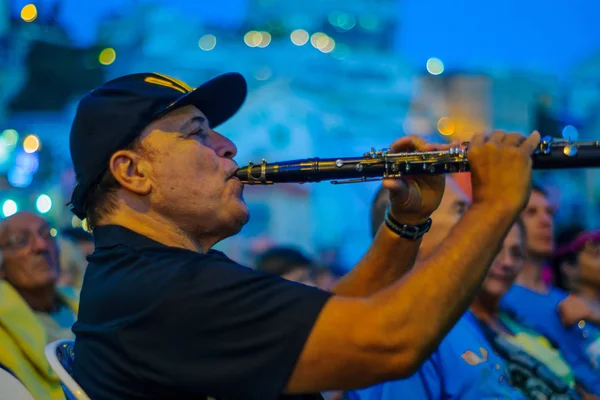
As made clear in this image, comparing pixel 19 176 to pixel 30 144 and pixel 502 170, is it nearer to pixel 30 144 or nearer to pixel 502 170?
pixel 30 144

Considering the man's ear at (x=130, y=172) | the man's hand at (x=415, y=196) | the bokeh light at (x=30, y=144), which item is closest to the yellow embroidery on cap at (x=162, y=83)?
the man's ear at (x=130, y=172)

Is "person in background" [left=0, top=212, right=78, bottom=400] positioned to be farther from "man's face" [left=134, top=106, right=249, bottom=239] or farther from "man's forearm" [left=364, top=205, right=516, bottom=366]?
"man's forearm" [left=364, top=205, right=516, bottom=366]

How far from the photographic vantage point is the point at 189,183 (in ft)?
7.85

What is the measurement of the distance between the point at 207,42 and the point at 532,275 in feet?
122

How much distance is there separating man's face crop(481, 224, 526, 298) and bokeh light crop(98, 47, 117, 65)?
1382 inches

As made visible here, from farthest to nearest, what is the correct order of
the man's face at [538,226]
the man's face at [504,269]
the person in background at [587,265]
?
the man's face at [538,226]
the person in background at [587,265]
the man's face at [504,269]

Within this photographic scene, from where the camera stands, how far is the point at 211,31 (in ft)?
140

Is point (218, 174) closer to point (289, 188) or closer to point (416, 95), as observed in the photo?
point (289, 188)

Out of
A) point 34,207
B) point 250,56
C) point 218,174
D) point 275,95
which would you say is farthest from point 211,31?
point 218,174

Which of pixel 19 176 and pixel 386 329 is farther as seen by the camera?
pixel 19 176

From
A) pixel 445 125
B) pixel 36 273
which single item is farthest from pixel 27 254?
pixel 445 125

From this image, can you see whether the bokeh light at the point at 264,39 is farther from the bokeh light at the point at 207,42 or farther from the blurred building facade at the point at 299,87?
the bokeh light at the point at 207,42

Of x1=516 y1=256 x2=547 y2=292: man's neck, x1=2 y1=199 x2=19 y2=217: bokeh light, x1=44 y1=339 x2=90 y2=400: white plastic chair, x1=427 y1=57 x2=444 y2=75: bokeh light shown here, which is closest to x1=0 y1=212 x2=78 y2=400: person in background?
x1=44 y1=339 x2=90 y2=400: white plastic chair

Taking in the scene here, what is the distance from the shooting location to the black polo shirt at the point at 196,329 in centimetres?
194
